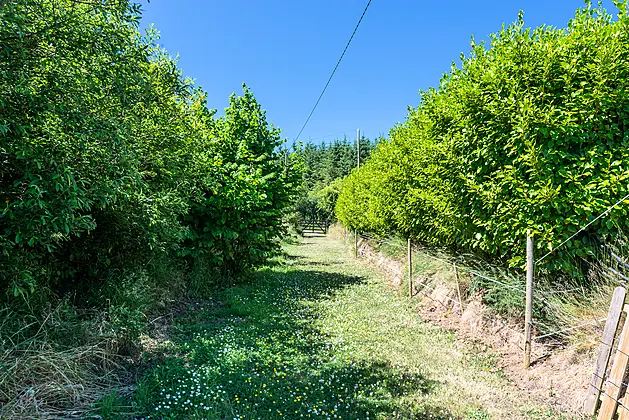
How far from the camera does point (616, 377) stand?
2.50m

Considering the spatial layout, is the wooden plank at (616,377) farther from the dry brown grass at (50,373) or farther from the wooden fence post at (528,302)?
the dry brown grass at (50,373)

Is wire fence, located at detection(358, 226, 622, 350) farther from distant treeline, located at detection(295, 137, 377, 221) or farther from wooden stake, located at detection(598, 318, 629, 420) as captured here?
distant treeline, located at detection(295, 137, 377, 221)

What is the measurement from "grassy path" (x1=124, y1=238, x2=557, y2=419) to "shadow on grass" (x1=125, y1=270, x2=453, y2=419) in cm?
1

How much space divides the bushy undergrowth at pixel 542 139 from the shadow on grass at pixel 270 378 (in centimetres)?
204

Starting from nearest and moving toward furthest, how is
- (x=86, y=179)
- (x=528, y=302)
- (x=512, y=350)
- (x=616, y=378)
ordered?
1. (x=616, y=378)
2. (x=86, y=179)
3. (x=528, y=302)
4. (x=512, y=350)

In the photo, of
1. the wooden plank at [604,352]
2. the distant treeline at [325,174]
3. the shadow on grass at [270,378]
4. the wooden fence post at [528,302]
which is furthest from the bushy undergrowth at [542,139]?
the distant treeline at [325,174]

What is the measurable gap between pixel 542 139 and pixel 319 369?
348 cm

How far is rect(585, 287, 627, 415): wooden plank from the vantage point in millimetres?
2676

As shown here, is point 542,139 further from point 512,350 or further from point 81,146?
point 81,146

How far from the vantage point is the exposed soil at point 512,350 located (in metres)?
3.06

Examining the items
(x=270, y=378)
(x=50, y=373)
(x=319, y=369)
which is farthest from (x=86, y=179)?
(x=319, y=369)

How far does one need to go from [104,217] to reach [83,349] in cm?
157

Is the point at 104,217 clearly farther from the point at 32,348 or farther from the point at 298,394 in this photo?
the point at 298,394

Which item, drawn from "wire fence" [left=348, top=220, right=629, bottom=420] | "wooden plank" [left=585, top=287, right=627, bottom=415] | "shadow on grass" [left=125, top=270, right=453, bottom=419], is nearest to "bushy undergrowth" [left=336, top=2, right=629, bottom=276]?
"wire fence" [left=348, top=220, right=629, bottom=420]
